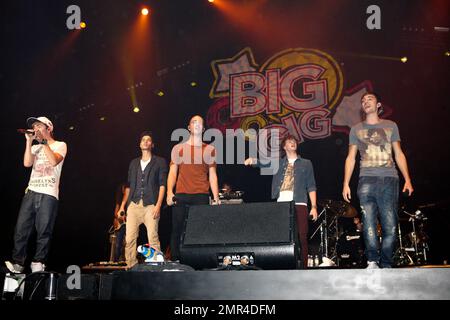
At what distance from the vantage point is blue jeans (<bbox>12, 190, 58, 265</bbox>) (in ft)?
14.4

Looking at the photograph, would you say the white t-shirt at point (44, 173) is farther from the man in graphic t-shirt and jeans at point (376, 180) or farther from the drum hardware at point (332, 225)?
the drum hardware at point (332, 225)

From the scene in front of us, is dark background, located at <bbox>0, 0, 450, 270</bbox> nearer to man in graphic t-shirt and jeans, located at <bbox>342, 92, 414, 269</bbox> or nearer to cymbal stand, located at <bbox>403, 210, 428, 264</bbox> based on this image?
cymbal stand, located at <bbox>403, 210, 428, 264</bbox>

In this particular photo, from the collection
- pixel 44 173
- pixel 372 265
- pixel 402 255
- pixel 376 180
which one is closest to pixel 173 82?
pixel 44 173

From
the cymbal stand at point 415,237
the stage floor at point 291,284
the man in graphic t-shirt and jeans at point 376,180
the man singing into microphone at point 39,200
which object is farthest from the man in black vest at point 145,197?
the cymbal stand at point 415,237

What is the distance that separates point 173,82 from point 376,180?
588 centimetres

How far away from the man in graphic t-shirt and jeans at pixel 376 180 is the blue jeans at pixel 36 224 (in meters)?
3.05

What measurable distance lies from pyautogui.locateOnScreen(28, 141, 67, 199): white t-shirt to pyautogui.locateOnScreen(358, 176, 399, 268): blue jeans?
3.19 m

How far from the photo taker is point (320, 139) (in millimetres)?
8594

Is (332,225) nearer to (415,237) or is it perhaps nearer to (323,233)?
(323,233)

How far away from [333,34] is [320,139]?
2.13m

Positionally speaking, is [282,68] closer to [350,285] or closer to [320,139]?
[320,139]

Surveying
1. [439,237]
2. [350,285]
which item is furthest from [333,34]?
[350,285]

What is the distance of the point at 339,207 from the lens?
7906 millimetres

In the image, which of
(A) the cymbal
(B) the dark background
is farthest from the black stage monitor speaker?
(B) the dark background
